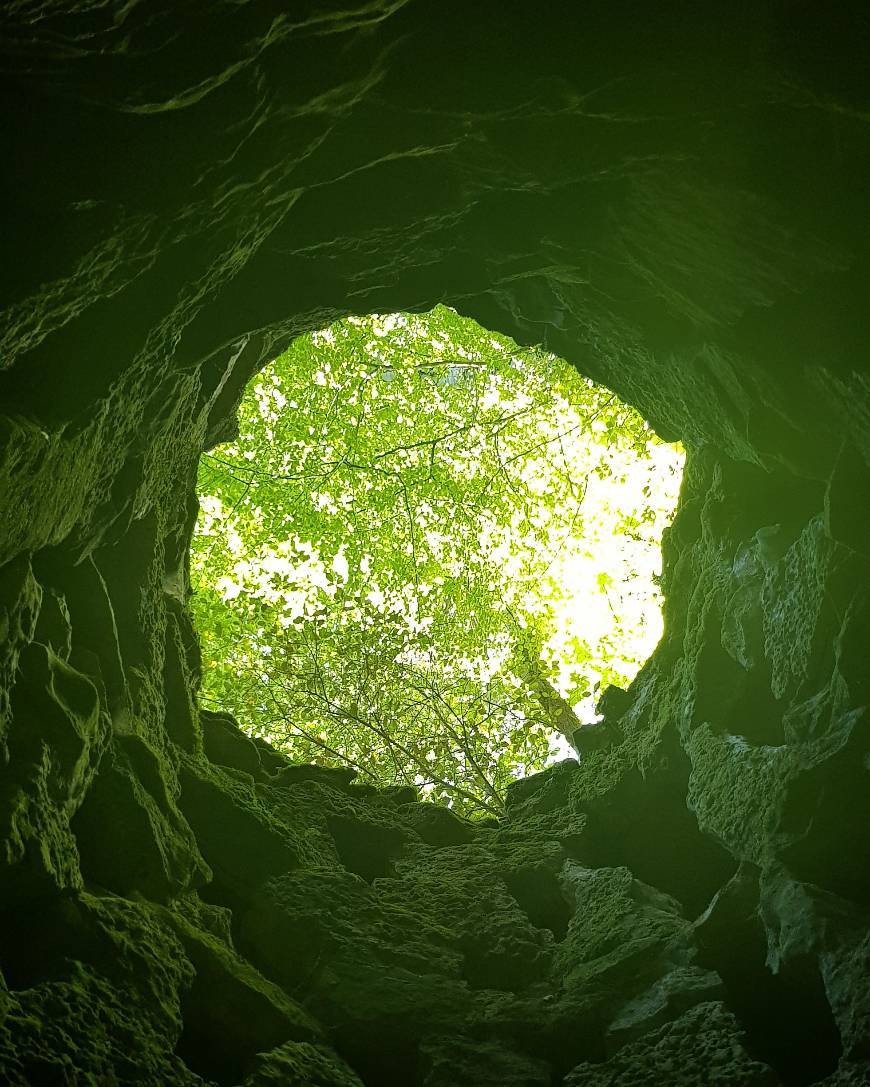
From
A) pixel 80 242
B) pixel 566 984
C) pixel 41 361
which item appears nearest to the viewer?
pixel 80 242

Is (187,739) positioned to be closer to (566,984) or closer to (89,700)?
(89,700)

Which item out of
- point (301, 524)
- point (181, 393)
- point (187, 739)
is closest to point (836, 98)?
point (181, 393)

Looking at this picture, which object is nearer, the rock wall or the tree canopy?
the rock wall

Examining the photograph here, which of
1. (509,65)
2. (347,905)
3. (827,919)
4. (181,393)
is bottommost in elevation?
(827,919)

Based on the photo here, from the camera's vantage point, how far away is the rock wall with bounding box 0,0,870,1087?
14.8 ft

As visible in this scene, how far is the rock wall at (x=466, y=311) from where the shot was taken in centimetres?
451

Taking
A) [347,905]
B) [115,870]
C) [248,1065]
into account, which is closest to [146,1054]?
[248,1065]

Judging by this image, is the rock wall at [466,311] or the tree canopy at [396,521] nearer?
the rock wall at [466,311]

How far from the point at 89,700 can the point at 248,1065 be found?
3.13 meters

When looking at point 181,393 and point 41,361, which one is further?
point 181,393

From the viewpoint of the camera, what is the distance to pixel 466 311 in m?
10.1

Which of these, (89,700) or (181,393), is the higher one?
(181,393)

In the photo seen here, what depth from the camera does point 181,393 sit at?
26.3 feet

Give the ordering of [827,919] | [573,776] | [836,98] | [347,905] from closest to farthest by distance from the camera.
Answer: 1. [836,98]
2. [827,919]
3. [347,905]
4. [573,776]
